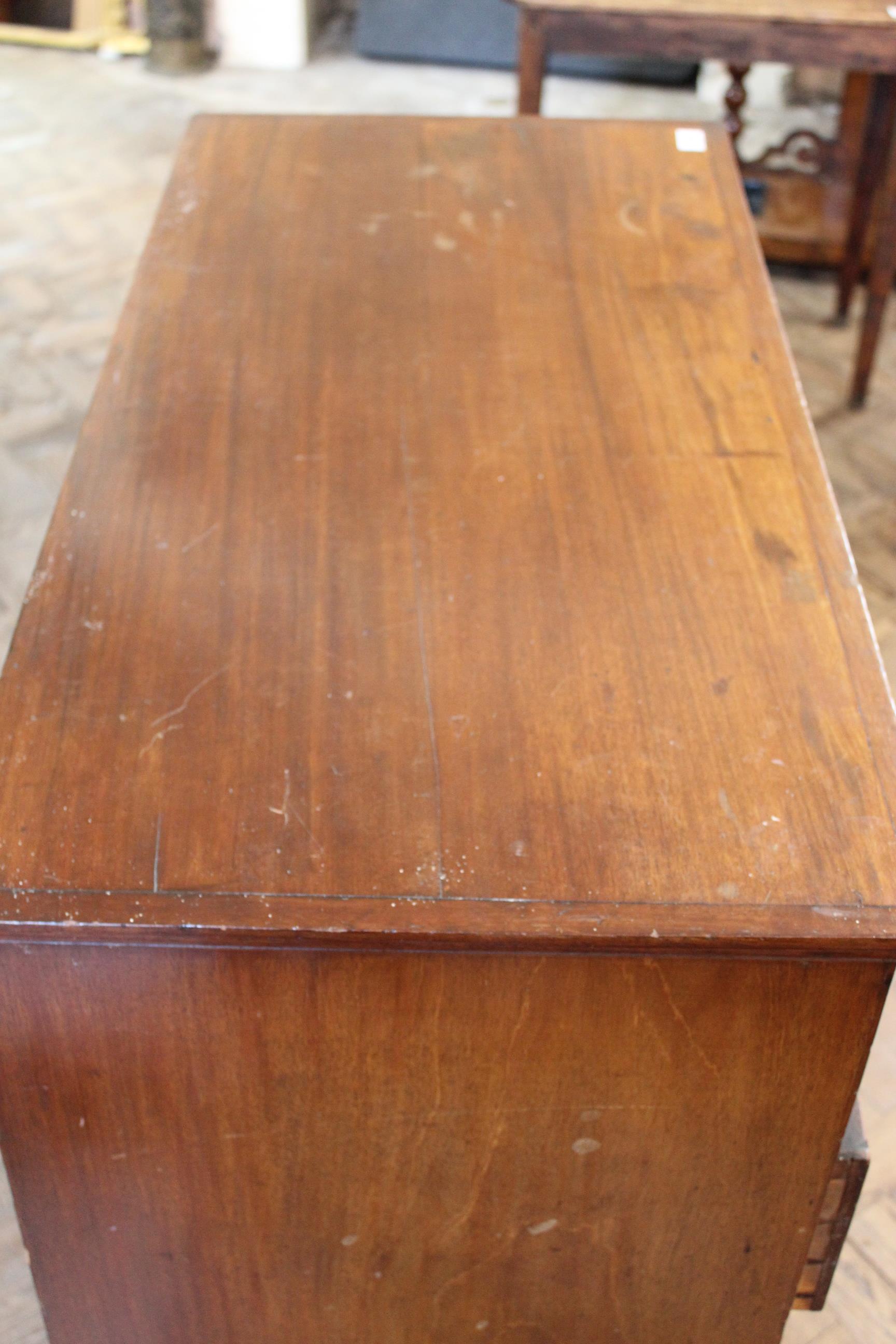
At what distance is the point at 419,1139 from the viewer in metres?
0.94

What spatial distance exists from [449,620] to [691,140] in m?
1.02

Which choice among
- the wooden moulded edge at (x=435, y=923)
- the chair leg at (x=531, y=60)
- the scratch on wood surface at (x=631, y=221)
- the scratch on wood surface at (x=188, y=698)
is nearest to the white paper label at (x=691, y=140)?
the scratch on wood surface at (x=631, y=221)

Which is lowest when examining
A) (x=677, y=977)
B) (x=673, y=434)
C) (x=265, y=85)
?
(x=265, y=85)

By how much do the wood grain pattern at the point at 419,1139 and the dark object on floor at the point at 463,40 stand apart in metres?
3.58

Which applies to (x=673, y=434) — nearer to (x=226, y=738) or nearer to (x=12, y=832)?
(x=226, y=738)

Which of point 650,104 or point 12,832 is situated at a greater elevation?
point 12,832

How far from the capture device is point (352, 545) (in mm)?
1089

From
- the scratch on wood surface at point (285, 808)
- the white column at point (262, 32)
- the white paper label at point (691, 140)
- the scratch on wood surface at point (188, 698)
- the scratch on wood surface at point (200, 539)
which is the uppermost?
the white paper label at point (691, 140)

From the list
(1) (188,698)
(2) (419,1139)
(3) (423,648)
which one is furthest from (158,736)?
(2) (419,1139)

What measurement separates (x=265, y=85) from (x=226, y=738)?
3428mm

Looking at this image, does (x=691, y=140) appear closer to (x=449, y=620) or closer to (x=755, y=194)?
(x=449, y=620)

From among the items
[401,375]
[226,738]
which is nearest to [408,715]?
[226,738]

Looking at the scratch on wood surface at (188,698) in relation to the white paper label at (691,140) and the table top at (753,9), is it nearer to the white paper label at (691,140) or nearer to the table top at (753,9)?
the white paper label at (691,140)

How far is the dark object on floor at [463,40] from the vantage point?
390cm
